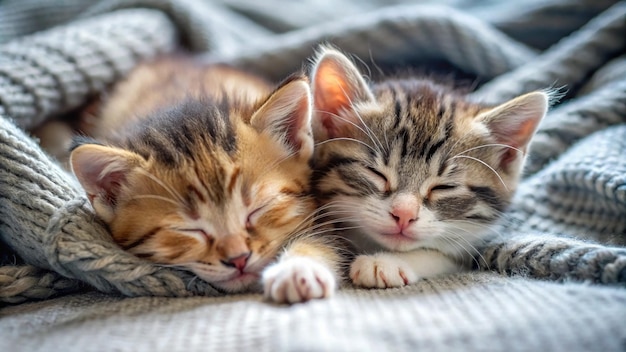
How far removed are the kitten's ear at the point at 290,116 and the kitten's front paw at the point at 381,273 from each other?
0.27m

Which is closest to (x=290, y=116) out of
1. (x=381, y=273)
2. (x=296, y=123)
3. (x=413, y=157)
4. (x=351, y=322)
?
(x=296, y=123)

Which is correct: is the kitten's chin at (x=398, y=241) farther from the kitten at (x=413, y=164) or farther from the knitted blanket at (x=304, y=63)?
the knitted blanket at (x=304, y=63)

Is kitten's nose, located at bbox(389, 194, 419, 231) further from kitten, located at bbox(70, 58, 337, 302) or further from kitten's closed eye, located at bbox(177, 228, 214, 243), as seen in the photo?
kitten's closed eye, located at bbox(177, 228, 214, 243)

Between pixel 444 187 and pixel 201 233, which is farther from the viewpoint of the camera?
pixel 444 187

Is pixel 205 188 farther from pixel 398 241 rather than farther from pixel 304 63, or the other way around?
pixel 304 63

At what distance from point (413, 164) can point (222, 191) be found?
0.40m

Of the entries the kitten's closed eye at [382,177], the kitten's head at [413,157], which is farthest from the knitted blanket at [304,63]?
the kitten's closed eye at [382,177]

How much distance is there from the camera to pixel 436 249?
120cm

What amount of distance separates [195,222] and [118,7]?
1.16 meters

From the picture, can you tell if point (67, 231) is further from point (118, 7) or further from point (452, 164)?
point (118, 7)

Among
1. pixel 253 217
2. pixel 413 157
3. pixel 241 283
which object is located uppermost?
pixel 413 157

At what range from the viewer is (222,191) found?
1.03m

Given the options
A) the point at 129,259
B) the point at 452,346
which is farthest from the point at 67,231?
the point at 452,346

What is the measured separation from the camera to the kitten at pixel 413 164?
3.73ft
